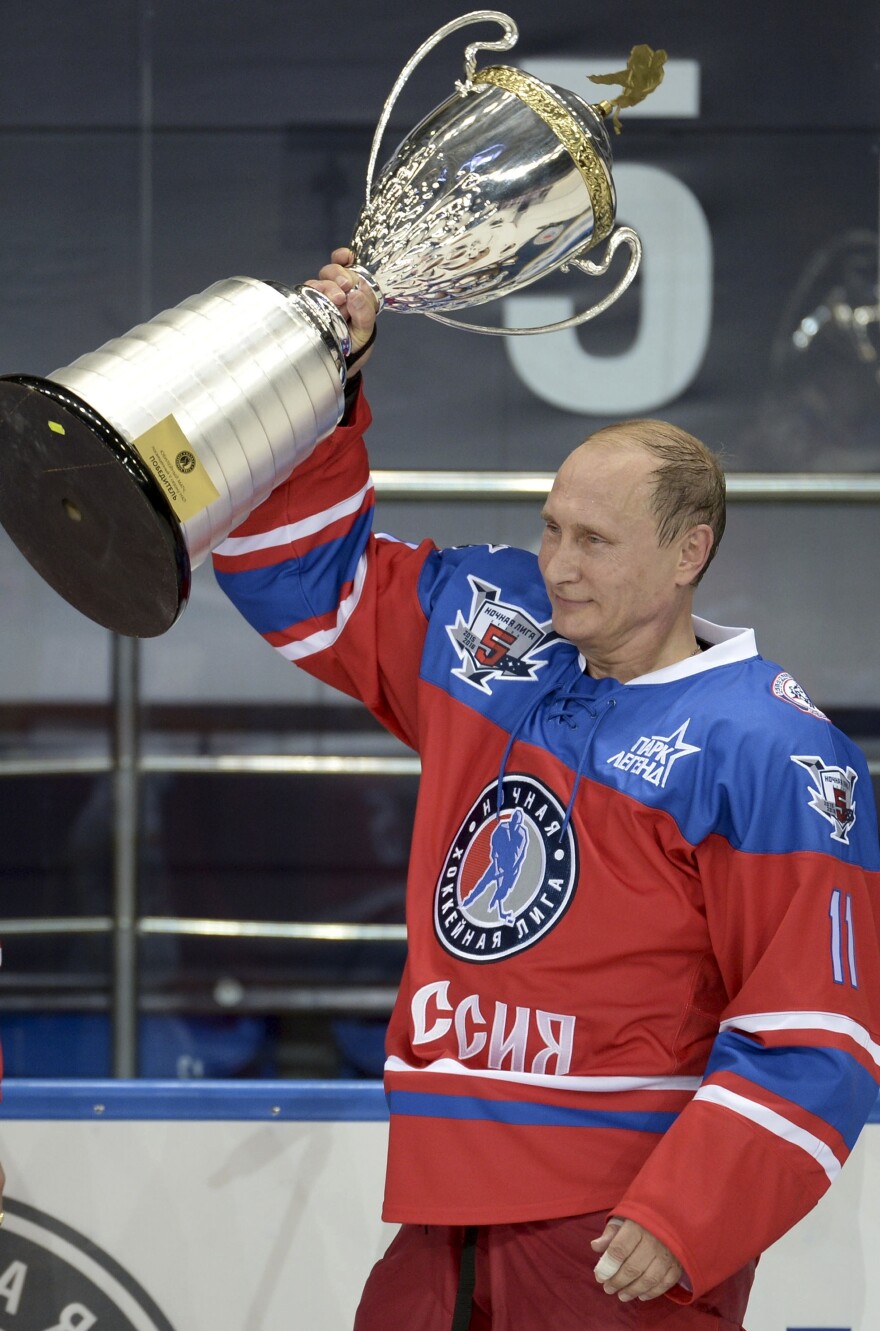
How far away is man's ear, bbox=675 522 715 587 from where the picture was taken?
Answer: 1457 millimetres

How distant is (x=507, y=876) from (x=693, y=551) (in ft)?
1.21

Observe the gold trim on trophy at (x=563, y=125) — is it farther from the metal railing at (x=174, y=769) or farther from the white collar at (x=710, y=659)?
the metal railing at (x=174, y=769)

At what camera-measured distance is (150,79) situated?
3.38 m

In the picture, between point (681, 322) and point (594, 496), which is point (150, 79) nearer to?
→ point (681, 322)

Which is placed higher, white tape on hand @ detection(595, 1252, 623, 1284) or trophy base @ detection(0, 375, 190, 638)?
trophy base @ detection(0, 375, 190, 638)

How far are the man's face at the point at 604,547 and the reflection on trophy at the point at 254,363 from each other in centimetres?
18

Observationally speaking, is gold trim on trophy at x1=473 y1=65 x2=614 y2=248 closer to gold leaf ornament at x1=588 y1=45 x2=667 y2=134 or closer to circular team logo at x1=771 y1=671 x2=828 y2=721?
gold leaf ornament at x1=588 y1=45 x2=667 y2=134

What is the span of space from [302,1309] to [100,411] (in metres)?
1.13

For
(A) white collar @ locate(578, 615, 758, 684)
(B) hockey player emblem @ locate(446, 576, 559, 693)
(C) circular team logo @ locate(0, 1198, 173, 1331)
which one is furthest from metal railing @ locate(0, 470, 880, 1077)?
(A) white collar @ locate(578, 615, 758, 684)

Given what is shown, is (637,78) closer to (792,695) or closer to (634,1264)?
(792,695)

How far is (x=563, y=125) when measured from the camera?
1422mm

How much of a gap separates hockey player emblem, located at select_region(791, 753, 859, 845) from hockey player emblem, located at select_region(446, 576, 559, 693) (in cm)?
31

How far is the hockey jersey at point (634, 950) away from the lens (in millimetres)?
1261

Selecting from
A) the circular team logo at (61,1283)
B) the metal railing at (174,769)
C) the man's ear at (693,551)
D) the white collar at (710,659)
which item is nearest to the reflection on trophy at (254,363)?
the man's ear at (693,551)
